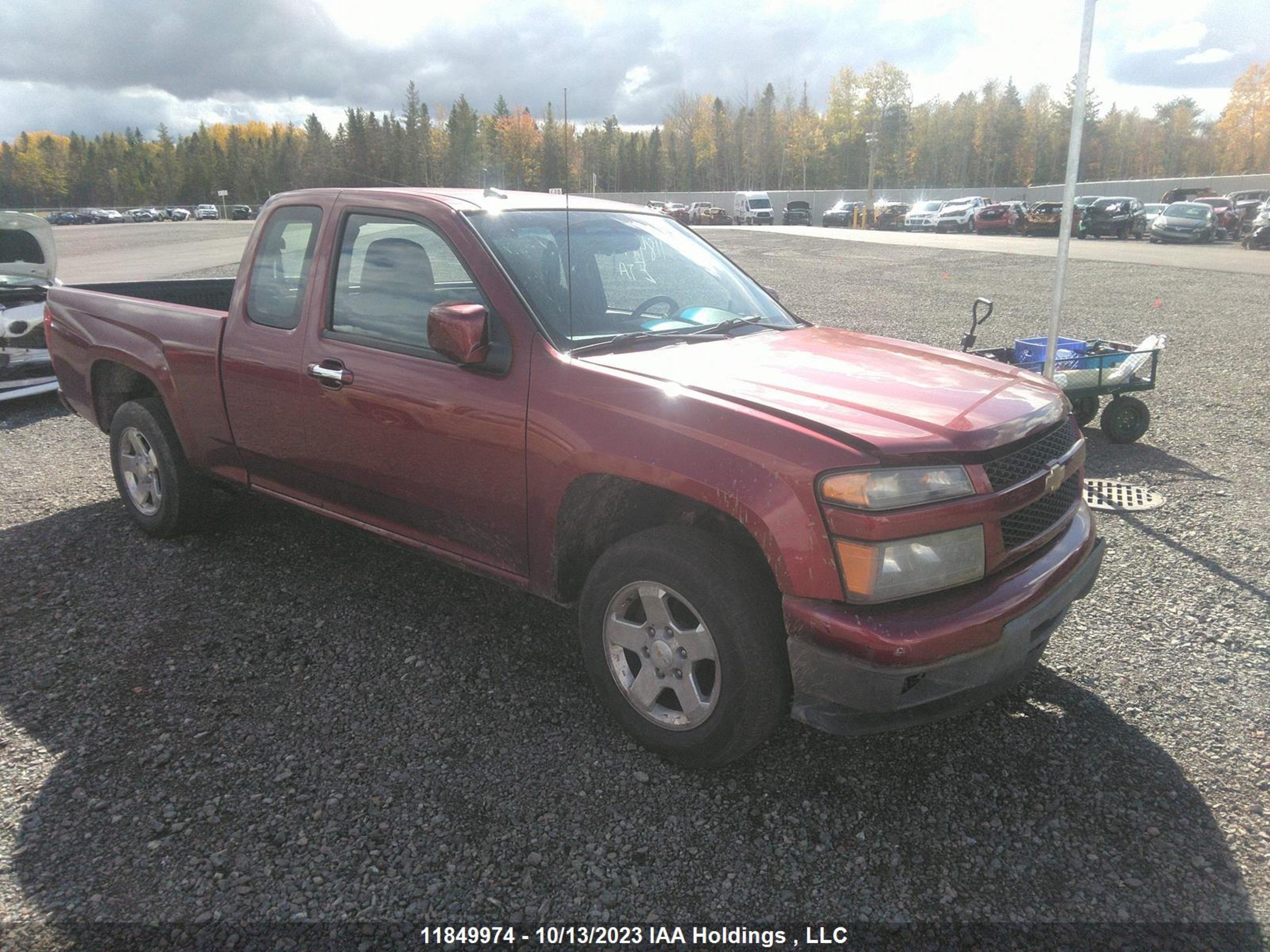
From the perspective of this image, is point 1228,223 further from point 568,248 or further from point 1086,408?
point 568,248

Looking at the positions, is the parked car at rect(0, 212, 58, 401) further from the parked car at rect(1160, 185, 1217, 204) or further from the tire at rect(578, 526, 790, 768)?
the parked car at rect(1160, 185, 1217, 204)

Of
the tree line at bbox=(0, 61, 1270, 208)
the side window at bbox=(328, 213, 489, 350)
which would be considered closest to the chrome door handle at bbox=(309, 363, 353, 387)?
the side window at bbox=(328, 213, 489, 350)

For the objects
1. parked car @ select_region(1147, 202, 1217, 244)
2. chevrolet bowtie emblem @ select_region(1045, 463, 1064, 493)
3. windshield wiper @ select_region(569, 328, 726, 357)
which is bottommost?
chevrolet bowtie emblem @ select_region(1045, 463, 1064, 493)

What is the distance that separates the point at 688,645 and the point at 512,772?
0.74 metres

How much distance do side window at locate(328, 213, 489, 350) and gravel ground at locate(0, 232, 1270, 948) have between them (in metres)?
1.30

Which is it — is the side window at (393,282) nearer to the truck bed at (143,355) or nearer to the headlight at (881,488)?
the truck bed at (143,355)

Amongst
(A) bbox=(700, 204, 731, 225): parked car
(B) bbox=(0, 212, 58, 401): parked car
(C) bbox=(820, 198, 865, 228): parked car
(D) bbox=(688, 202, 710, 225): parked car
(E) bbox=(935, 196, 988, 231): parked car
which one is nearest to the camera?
(B) bbox=(0, 212, 58, 401): parked car

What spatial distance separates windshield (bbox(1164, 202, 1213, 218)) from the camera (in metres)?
31.7

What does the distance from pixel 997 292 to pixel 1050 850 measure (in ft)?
53.5

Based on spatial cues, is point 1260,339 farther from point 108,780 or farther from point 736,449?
point 108,780

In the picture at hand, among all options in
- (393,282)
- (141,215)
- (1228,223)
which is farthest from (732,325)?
(141,215)

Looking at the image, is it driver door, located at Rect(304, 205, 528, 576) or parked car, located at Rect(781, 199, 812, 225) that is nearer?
driver door, located at Rect(304, 205, 528, 576)

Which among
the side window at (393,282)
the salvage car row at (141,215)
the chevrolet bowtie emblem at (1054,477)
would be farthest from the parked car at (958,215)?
the salvage car row at (141,215)

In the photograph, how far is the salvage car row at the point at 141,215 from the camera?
300 ft
